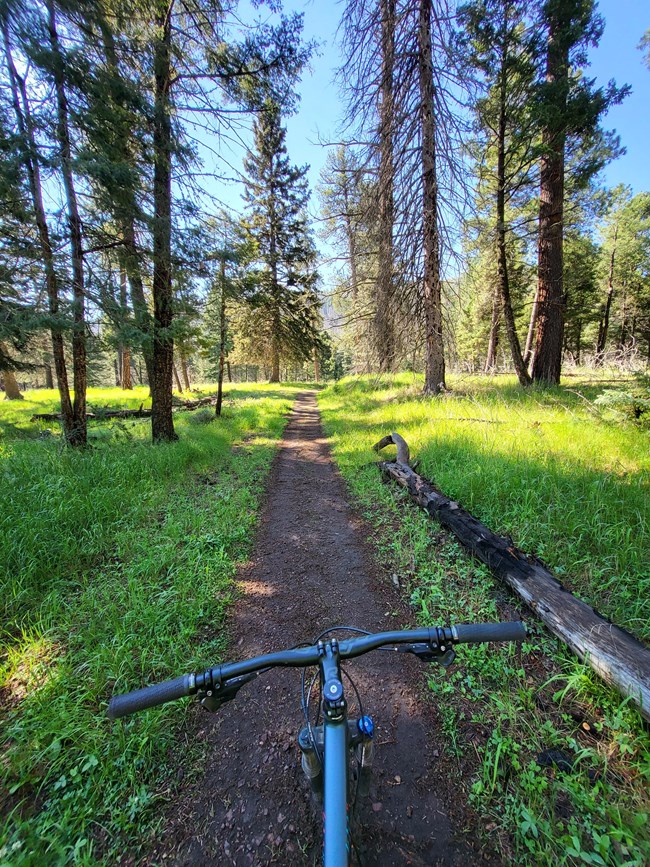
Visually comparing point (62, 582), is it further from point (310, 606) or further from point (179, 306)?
point (179, 306)

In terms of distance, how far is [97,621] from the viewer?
8.68ft

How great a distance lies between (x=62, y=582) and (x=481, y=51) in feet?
43.8

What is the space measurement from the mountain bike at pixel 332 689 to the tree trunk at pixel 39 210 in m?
5.95

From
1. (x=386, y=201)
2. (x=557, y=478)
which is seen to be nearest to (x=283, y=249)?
(x=386, y=201)

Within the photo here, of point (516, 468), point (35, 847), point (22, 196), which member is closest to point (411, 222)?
point (516, 468)

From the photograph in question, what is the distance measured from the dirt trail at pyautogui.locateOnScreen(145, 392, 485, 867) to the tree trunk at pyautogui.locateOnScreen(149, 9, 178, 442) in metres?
5.02

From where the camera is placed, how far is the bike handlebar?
1.16 m

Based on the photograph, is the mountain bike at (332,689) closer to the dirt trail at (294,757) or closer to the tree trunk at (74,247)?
the dirt trail at (294,757)

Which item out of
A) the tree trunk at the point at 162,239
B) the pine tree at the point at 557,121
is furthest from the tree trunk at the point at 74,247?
the pine tree at the point at 557,121

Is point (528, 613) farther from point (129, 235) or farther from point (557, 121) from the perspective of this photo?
point (557, 121)

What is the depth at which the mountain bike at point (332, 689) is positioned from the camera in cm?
102

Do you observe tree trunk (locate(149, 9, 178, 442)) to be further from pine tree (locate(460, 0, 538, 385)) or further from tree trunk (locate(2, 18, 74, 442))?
pine tree (locate(460, 0, 538, 385))

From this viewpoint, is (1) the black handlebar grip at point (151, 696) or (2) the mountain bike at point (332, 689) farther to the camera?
(1) the black handlebar grip at point (151, 696)

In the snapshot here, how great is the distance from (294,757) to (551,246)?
441 inches
